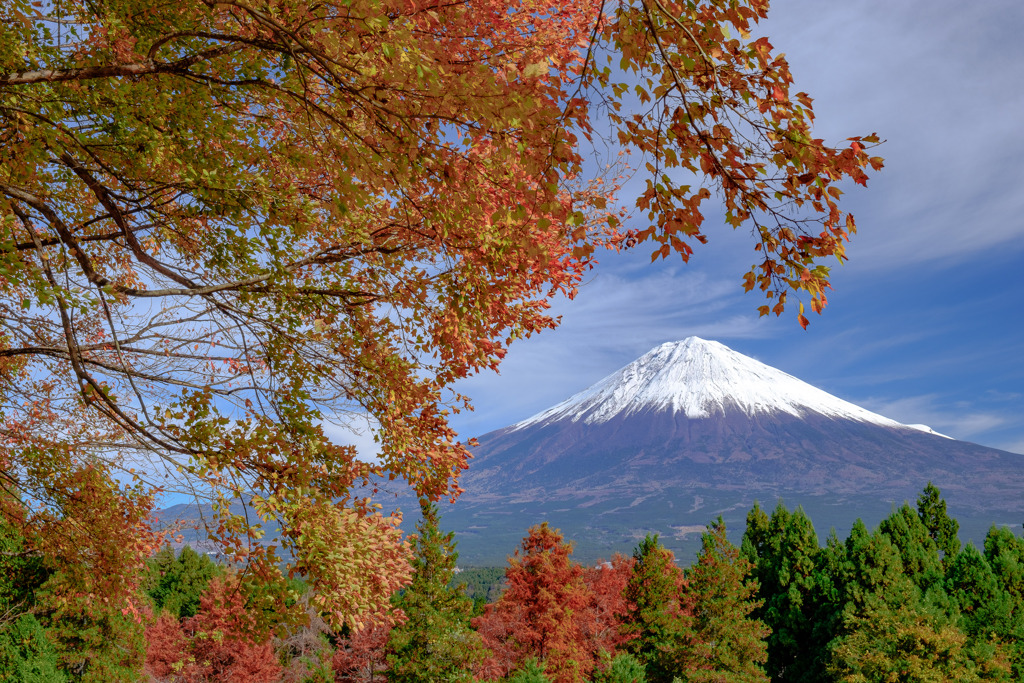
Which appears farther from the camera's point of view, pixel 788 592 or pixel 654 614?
pixel 788 592

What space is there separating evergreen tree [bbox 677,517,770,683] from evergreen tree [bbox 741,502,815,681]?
231 centimetres

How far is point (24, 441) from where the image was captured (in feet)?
26.2

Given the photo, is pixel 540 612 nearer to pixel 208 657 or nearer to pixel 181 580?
pixel 208 657

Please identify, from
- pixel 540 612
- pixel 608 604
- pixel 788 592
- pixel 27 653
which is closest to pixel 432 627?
pixel 540 612

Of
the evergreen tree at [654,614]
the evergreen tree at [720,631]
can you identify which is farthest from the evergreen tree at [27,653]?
the evergreen tree at [720,631]

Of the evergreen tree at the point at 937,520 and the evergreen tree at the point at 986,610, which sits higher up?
the evergreen tree at the point at 937,520

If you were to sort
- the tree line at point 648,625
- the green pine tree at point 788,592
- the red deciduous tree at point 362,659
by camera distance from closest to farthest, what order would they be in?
the tree line at point 648,625 → the red deciduous tree at point 362,659 → the green pine tree at point 788,592

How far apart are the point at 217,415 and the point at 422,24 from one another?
4.07 m

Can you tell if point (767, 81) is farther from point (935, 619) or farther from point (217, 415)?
point (935, 619)

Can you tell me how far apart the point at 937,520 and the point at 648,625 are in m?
19.0

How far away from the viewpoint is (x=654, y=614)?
27953 mm

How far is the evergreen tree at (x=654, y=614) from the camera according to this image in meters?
27.1

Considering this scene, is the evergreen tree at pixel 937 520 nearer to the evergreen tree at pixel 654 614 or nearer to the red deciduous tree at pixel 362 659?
the evergreen tree at pixel 654 614

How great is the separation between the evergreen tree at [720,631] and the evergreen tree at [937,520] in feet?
46.8
